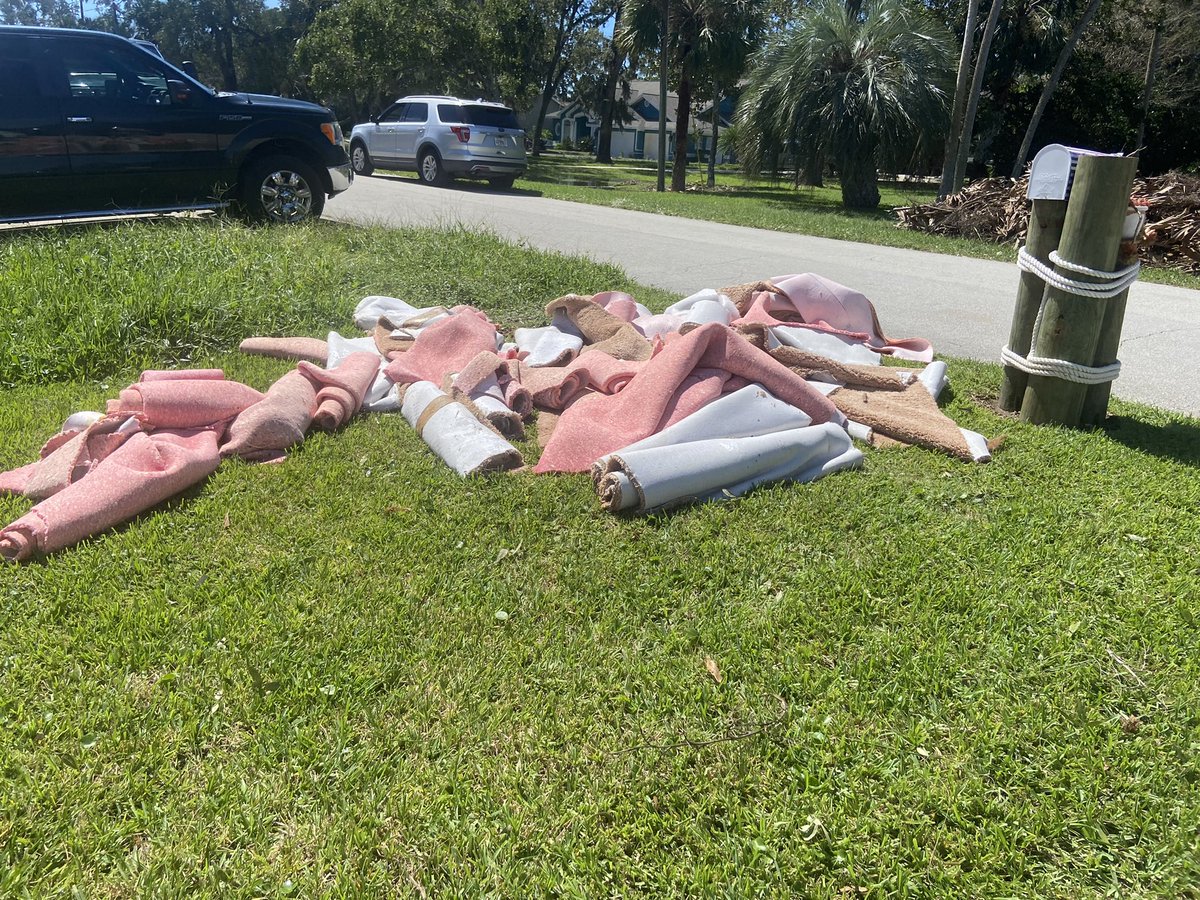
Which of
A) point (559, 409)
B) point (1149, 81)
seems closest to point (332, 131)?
point (559, 409)

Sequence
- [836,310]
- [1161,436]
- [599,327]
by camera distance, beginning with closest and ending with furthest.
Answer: [1161,436] → [599,327] → [836,310]

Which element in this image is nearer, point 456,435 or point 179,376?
point 456,435

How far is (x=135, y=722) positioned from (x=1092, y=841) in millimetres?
2383

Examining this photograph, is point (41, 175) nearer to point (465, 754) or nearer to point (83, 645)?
point (83, 645)

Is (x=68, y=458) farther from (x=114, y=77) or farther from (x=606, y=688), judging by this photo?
(x=114, y=77)

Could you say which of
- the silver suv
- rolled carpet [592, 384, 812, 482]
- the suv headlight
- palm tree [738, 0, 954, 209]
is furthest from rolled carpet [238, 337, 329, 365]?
palm tree [738, 0, 954, 209]

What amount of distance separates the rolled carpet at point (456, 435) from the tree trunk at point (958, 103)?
47.5 ft

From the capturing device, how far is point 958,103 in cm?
1656

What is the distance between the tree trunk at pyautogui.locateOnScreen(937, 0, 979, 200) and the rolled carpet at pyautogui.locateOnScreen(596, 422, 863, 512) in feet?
46.2

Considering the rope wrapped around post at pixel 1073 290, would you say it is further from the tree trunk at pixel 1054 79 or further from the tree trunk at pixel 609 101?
the tree trunk at pixel 609 101

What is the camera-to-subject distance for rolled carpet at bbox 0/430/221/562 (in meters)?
2.90

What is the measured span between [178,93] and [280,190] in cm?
136

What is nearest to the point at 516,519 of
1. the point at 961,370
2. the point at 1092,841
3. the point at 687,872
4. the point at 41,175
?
the point at 687,872

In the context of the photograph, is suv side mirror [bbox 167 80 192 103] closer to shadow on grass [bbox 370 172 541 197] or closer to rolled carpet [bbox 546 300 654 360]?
rolled carpet [bbox 546 300 654 360]
